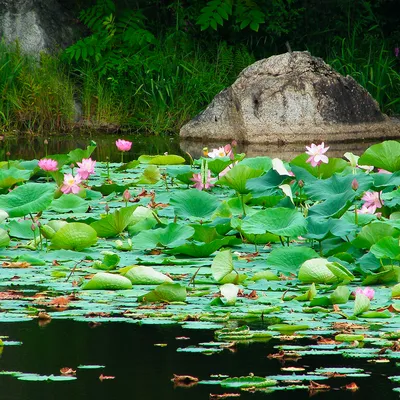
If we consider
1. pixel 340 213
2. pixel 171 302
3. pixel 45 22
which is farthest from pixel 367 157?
pixel 45 22

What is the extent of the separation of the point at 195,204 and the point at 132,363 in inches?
65.2

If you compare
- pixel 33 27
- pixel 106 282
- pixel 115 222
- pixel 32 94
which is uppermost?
pixel 33 27

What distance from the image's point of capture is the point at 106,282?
110 inches

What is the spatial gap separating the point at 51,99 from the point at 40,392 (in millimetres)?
7958

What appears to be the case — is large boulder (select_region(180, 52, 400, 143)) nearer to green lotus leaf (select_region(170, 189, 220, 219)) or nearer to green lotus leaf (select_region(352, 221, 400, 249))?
green lotus leaf (select_region(170, 189, 220, 219))

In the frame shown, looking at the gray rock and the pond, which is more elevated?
the gray rock

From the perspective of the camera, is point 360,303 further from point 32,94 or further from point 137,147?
point 32,94

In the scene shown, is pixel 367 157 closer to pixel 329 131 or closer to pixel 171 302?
pixel 171 302

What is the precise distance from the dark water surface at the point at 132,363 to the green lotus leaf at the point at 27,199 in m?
1.11

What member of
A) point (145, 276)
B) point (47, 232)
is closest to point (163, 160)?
point (47, 232)

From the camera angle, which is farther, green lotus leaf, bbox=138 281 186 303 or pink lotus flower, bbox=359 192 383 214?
pink lotus flower, bbox=359 192 383 214

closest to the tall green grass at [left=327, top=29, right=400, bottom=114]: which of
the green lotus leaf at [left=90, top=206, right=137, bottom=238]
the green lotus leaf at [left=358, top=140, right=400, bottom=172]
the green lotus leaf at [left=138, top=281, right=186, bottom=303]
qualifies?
the green lotus leaf at [left=358, top=140, right=400, bottom=172]

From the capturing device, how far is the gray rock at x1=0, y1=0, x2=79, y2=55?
10297 mm

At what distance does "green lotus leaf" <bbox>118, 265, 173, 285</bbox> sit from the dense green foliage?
679 cm
